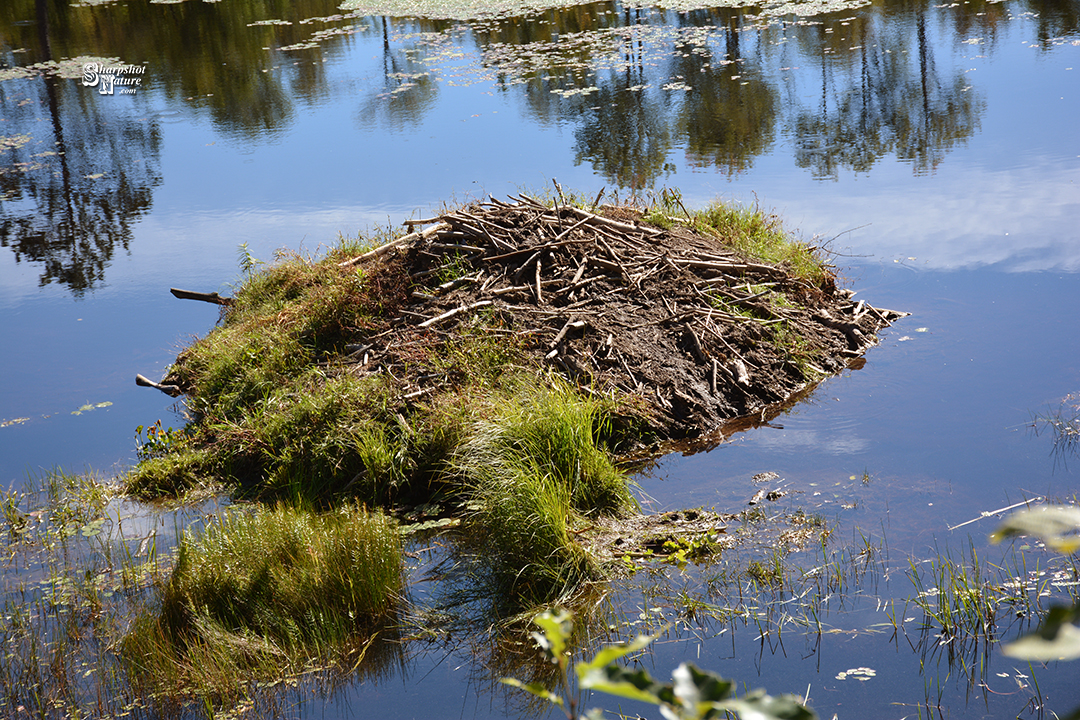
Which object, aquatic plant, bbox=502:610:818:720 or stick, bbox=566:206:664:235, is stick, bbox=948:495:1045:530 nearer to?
stick, bbox=566:206:664:235

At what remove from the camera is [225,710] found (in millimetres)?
4328

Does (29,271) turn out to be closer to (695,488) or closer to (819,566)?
(695,488)

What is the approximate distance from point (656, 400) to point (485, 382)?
1.44 meters

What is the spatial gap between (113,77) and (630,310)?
2145cm

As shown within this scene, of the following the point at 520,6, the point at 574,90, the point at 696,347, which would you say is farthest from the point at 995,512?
the point at 520,6

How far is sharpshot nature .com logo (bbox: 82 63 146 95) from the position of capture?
2238cm

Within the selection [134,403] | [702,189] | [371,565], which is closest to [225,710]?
[371,565]

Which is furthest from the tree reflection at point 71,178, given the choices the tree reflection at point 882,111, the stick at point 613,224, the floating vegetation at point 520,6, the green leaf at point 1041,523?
the green leaf at point 1041,523

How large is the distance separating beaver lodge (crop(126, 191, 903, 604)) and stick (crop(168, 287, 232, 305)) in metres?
1.01

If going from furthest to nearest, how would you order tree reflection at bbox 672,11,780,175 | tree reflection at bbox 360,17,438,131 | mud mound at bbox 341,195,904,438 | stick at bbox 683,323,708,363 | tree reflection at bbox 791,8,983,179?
1. tree reflection at bbox 360,17,438,131
2. tree reflection at bbox 672,11,780,175
3. tree reflection at bbox 791,8,983,179
4. stick at bbox 683,323,708,363
5. mud mound at bbox 341,195,904,438

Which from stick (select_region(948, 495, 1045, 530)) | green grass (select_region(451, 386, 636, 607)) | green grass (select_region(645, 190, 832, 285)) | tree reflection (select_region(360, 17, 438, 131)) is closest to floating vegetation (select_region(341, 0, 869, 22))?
tree reflection (select_region(360, 17, 438, 131))

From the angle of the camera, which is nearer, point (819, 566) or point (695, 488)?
point (819, 566)

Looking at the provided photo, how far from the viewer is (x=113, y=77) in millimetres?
23453

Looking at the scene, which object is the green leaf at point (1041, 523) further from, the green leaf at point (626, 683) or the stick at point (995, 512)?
the stick at point (995, 512)
